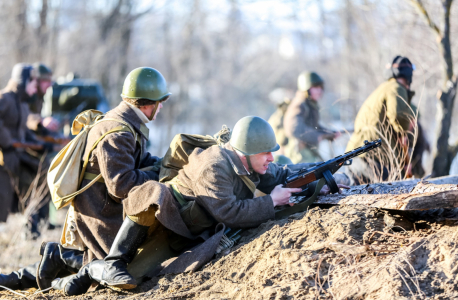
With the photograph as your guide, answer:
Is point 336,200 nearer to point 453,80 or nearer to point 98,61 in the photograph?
point 453,80

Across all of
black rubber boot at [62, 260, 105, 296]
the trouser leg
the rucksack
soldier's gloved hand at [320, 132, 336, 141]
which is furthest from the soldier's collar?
soldier's gloved hand at [320, 132, 336, 141]

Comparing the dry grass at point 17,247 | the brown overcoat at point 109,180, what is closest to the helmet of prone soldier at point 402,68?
the brown overcoat at point 109,180

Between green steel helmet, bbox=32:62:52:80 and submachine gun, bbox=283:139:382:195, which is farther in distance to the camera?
green steel helmet, bbox=32:62:52:80

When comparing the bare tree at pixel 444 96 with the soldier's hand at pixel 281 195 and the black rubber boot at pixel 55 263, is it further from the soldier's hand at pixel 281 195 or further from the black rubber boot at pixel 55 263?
the black rubber boot at pixel 55 263

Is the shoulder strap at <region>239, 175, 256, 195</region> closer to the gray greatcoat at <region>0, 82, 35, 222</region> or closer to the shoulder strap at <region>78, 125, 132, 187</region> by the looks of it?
the shoulder strap at <region>78, 125, 132, 187</region>

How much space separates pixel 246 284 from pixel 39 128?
6.61m

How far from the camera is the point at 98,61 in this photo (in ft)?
71.9

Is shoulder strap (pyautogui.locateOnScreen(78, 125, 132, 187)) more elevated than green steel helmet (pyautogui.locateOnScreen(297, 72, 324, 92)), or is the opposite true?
green steel helmet (pyautogui.locateOnScreen(297, 72, 324, 92))

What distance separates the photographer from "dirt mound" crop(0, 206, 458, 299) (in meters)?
3.15

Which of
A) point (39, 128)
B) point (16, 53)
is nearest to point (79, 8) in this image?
point (16, 53)

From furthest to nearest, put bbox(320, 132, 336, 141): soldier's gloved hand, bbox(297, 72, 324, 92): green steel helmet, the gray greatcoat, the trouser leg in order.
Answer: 1. bbox(297, 72, 324, 92): green steel helmet
2. bbox(320, 132, 336, 141): soldier's gloved hand
3. the gray greatcoat
4. the trouser leg

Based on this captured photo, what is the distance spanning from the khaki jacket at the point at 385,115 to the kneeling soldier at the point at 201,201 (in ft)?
8.62

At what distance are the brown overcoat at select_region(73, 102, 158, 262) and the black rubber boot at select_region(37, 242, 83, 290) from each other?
0.58 feet

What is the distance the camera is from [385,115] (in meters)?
6.47
